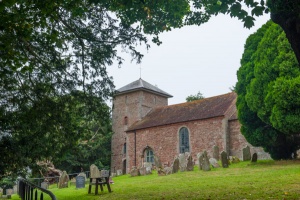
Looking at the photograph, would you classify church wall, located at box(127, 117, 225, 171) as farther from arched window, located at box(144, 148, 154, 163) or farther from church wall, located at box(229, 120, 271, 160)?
church wall, located at box(229, 120, 271, 160)

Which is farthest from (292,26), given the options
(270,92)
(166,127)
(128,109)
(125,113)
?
(125,113)

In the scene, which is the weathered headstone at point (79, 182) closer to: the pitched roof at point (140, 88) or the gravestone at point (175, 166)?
the gravestone at point (175, 166)

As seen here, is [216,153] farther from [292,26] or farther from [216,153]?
[292,26]

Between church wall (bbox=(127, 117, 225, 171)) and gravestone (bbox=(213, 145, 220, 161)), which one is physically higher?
church wall (bbox=(127, 117, 225, 171))

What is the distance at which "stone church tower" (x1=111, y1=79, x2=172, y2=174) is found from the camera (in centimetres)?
3697

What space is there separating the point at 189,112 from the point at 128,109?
925 centimetres

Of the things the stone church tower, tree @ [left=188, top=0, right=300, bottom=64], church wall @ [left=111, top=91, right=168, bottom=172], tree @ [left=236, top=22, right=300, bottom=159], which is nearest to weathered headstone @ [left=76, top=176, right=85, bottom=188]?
tree @ [left=236, top=22, right=300, bottom=159]

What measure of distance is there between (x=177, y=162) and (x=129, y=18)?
1351cm

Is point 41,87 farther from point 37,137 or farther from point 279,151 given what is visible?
point 279,151

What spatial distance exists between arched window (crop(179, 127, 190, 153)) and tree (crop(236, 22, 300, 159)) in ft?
30.5

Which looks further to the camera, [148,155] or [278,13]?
[148,155]

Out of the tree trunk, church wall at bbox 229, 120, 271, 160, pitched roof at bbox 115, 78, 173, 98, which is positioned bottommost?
church wall at bbox 229, 120, 271, 160

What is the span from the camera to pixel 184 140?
30.1 m

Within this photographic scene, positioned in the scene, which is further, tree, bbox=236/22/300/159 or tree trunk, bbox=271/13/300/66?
tree, bbox=236/22/300/159
